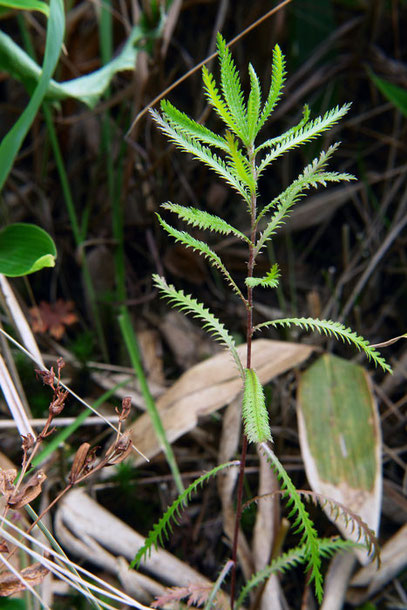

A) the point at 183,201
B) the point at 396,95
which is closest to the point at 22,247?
the point at 183,201

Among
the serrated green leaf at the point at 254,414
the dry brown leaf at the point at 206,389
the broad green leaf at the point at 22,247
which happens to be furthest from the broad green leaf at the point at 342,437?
the broad green leaf at the point at 22,247

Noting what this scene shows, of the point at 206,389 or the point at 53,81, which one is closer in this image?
the point at 53,81

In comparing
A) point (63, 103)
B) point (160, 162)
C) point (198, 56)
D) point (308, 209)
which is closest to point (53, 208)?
point (63, 103)

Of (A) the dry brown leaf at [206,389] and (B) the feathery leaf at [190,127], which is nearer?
(B) the feathery leaf at [190,127]

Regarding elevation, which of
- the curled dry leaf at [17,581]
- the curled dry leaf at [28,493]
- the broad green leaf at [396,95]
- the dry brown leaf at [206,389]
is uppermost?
the broad green leaf at [396,95]

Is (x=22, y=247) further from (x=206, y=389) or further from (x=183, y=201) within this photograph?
(x=183, y=201)

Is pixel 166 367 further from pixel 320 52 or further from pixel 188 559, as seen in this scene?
pixel 320 52

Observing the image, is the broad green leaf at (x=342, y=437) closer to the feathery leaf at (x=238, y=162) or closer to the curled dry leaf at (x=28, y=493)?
the curled dry leaf at (x=28, y=493)

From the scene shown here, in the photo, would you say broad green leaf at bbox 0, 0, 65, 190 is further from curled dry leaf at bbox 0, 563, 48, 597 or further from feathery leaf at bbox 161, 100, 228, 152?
curled dry leaf at bbox 0, 563, 48, 597
